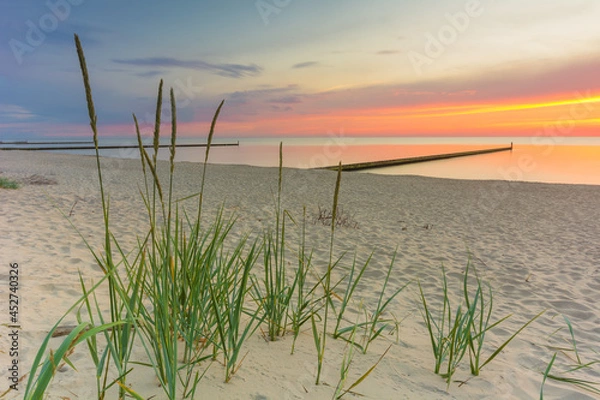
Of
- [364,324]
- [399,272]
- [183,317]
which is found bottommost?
[399,272]

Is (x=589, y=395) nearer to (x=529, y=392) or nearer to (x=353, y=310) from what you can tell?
(x=529, y=392)

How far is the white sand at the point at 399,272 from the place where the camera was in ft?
7.25

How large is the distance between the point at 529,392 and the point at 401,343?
86 cm

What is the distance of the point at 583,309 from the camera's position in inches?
166

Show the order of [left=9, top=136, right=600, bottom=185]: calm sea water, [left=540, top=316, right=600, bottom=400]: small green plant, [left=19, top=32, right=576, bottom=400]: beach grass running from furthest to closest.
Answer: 1. [left=9, top=136, right=600, bottom=185]: calm sea water
2. [left=540, top=316, right=600, bottom=400]: small green plant
3. [left=19, top=32, right=576, bottom=400]: beach grass

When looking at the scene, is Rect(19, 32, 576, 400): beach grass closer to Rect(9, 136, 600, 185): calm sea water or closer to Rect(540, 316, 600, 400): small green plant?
Rect(540, 316, 600, 400): small green plant

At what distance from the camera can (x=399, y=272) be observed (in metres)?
5.25

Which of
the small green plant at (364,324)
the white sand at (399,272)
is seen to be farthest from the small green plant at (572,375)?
the small green plant at (364,324)

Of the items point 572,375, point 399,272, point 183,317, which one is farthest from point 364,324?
point 399,272

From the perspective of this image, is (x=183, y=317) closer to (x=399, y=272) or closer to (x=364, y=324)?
(x=364, y=324)

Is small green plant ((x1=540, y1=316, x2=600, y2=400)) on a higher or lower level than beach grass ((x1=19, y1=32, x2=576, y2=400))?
lower

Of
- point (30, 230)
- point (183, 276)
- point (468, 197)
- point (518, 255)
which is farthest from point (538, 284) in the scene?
point (468, 197)

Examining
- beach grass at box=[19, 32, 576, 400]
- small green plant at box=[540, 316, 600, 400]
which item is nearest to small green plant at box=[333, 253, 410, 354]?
beach grass at box=[19, 32, 576, 400]

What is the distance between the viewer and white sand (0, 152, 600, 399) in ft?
7.25
